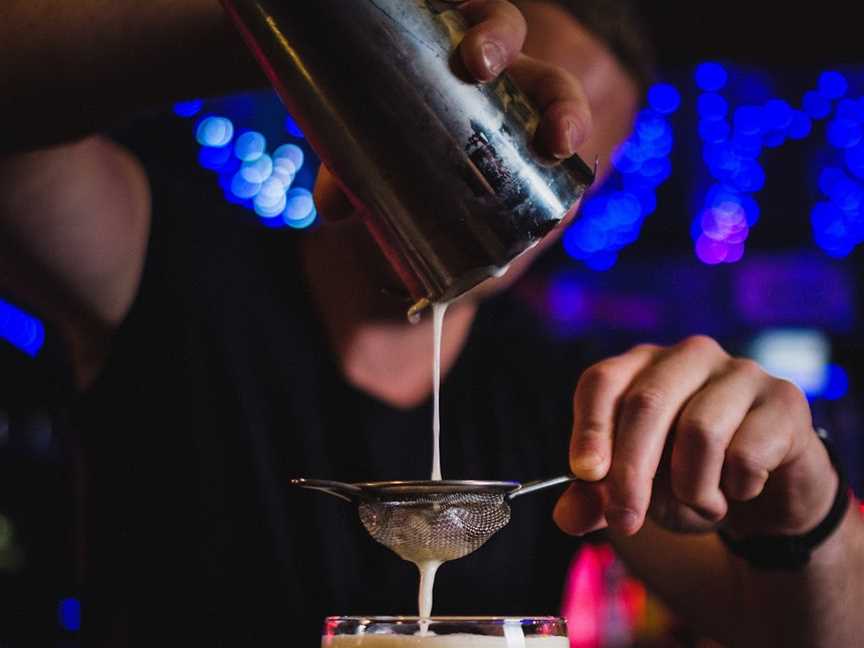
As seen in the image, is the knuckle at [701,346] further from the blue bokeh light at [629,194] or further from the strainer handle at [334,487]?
the blue bokeh light at [629,194]

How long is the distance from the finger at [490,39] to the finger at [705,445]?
0.55m

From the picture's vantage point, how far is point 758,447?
135cm

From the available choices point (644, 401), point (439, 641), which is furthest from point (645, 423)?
point (439, 641)

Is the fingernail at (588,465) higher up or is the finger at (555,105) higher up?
the finger at (555,105)

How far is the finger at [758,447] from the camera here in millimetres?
1343

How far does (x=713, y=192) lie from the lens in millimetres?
6633

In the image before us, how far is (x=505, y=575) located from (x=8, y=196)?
1.13 meters

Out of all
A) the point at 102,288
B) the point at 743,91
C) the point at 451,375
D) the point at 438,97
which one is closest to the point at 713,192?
the point at 743,91

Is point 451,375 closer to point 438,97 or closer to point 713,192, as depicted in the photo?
point 438,97

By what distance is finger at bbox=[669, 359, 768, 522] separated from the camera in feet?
4.27

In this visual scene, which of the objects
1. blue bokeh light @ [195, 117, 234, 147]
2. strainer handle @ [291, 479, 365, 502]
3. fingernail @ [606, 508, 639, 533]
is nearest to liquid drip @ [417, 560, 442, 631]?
strainer handle @ [291, 479, 365, 502]

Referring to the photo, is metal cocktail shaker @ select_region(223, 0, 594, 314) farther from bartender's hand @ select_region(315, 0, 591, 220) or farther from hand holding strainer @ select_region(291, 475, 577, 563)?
hand holding strainer @ select_region(291, 475, 577, 563)

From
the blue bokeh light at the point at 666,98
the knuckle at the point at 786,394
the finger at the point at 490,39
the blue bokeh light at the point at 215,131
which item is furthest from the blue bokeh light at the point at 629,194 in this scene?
the finger at the point at 490,39

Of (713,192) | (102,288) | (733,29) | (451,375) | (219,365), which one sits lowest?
(713,192)
